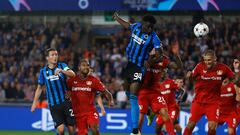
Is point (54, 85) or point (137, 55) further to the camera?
point (54, 85)

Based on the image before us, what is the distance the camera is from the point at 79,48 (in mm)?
24797

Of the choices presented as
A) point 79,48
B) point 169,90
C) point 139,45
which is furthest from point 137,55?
point 79,48

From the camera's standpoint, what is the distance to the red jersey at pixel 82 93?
13.4m

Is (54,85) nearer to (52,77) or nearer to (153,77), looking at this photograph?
(52,77)

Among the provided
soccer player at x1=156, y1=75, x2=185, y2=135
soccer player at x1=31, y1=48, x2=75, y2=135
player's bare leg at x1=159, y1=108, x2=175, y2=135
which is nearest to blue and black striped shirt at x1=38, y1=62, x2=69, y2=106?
soccer player at x1=31, y1=48, x2=75, y2=135

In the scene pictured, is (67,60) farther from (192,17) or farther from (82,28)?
(192,17)

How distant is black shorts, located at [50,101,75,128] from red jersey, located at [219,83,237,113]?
10.3 ft

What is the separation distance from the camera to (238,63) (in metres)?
13.1

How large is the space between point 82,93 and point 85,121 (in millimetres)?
569

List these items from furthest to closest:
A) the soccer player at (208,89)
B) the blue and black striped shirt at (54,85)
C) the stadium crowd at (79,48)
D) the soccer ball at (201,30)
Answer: the stadium crowd at (79,48), the soccer ball at (201,30), the blue and black striped shirt at (54,85), the soccer player at (208,89)

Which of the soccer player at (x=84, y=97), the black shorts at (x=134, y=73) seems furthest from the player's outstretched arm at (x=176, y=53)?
the soccer player at (x=84, y=97)

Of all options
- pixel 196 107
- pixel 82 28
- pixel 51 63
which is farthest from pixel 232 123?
pixel 82 28

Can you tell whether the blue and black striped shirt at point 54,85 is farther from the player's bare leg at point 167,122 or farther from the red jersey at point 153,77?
the player's bare leg at point 167,122

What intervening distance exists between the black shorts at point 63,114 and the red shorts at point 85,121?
25cm
